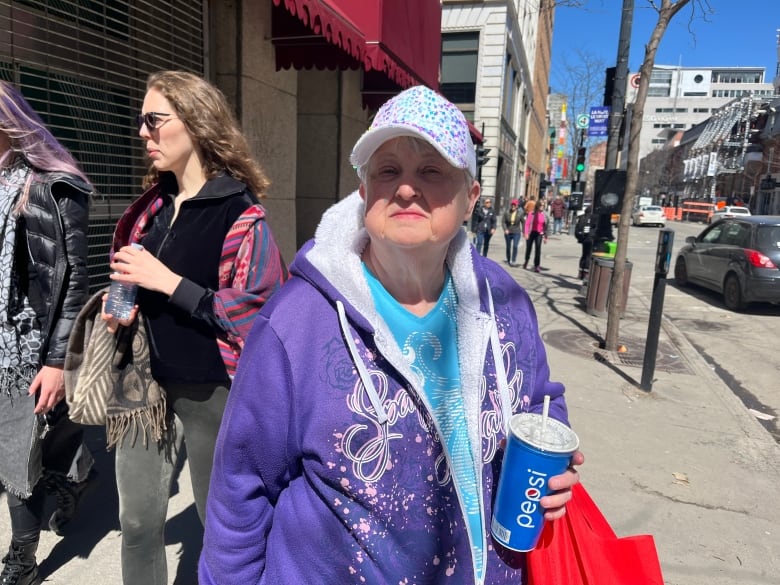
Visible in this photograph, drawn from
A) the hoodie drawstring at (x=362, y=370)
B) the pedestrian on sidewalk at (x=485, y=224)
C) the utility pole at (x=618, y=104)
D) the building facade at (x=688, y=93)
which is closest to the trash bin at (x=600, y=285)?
the utility pole at (x=618, y=104)

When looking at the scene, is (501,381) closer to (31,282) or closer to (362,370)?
(362,370)

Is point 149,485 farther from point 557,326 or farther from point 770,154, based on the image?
point 770,154

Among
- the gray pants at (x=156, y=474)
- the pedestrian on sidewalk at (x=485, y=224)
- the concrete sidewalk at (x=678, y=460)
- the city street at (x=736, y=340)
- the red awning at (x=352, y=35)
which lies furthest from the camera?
the pedestrian on sidewalk at (x=485, y=224)

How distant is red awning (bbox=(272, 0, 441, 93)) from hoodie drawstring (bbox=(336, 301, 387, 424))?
3.19 meters

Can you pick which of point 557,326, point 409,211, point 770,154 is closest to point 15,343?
point 409,211

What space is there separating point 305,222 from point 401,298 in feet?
23.0

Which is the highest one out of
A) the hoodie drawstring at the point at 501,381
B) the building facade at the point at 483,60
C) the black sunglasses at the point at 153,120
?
the building facade at the point at 483,60

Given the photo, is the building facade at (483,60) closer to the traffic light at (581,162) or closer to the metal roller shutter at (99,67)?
the traffic light at (581,162)

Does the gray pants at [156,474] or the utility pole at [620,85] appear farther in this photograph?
the utility pole at [620,85]

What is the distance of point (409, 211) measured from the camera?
1261 millimetres

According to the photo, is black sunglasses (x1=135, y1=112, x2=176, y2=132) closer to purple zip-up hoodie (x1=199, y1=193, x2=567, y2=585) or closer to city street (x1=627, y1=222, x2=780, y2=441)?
purple zip-up hoodie (x1=199, y1=193, x2=567, y2=585)

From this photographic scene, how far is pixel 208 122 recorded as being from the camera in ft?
6.55

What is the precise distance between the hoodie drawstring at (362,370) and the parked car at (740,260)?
10176 millimetres

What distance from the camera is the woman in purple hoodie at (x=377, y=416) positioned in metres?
1.20
